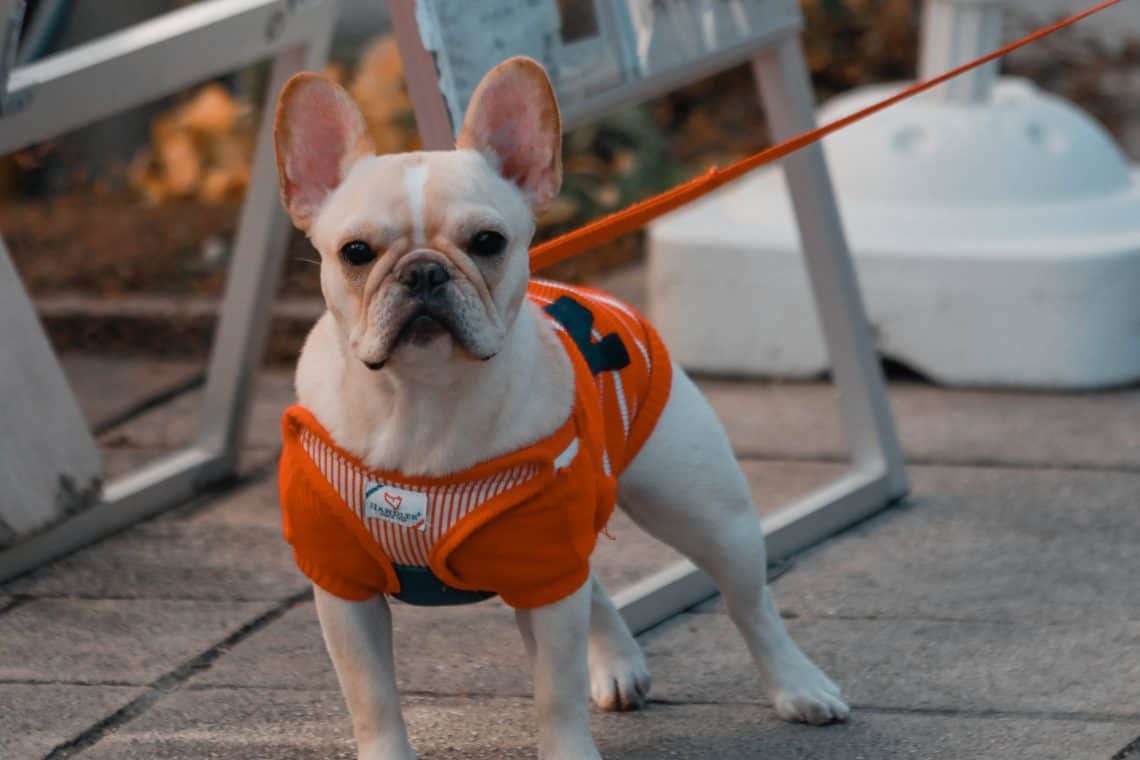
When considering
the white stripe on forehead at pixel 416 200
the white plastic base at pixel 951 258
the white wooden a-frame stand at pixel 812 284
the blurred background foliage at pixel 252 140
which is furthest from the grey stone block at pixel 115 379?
the white stripe on forehead at pixel 416 200

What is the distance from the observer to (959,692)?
3717mm

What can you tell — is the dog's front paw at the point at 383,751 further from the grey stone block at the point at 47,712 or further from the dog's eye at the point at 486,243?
the dog's eye at the point at 486,243

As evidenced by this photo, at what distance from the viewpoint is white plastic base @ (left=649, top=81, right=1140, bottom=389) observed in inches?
237

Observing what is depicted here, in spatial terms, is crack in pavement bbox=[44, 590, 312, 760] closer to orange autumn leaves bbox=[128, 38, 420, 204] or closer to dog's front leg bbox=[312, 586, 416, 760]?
dog's front leg bbox=[312, 586, 416, 760]

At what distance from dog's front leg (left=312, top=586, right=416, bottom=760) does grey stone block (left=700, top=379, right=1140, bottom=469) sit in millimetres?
2555

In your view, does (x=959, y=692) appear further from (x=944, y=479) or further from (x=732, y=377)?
(x=732, y=377)

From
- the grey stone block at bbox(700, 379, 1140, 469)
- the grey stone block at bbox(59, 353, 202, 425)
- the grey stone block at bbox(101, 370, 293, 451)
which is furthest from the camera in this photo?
the grey stone block at bbox(59, 353, 202, 425)

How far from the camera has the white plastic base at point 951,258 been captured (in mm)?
6027

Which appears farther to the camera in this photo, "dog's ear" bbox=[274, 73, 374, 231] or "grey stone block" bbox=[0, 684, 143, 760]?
"grey stone block" bbox=[0, 684, 143, 760]

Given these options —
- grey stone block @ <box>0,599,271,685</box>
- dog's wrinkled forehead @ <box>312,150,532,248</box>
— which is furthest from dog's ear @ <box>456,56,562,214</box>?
grey stone block @ <box>0,599,271,685</box>

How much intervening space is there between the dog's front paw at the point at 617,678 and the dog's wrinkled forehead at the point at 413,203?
104 centimetres

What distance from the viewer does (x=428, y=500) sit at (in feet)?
9.78

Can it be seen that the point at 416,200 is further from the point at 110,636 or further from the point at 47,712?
the point at 110,636

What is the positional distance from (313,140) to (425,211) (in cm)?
30
